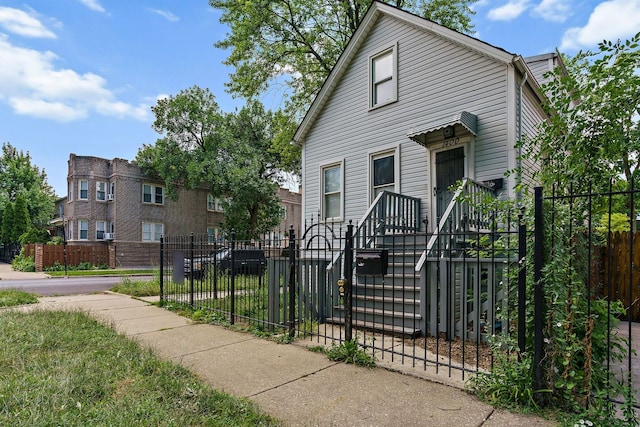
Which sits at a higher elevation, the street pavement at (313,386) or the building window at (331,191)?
Answer: the building window at (331,191)

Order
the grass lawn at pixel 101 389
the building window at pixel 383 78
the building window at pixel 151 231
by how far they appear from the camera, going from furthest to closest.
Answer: the building window at pixel 151 231
the building window at pixel 383 78
the grass lawn at pixel 101 389

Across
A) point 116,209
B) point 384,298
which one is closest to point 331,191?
point 384,298

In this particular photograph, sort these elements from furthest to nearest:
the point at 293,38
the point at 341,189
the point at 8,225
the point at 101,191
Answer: the point at 8,225 < the point at 101,191 < the point at 293,38 < the point at 341,189

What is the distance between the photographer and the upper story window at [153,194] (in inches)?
981

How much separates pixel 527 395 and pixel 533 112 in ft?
23.1


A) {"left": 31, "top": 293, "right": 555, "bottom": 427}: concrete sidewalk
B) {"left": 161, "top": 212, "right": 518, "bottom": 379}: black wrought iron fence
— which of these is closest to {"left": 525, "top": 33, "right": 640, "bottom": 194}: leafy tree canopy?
{"left": 161, "top": 212, "right": 518, "bottom": 379}: black wrought iron fence

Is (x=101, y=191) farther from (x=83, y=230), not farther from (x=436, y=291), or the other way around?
(x=436, y=291)

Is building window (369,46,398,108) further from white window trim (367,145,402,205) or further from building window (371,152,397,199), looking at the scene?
building window (371,152,397,199)

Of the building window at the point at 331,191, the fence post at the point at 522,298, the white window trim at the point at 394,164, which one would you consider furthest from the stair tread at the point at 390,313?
the building window at the point at 331,191

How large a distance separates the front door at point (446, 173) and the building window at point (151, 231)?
21996mm

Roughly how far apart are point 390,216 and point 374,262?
3.41 meters

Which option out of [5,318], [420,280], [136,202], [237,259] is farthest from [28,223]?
[420,280]

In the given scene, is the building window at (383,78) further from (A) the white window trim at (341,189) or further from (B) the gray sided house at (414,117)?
(A) the white window trim at (341,189)

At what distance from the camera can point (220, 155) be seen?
78.3ft
